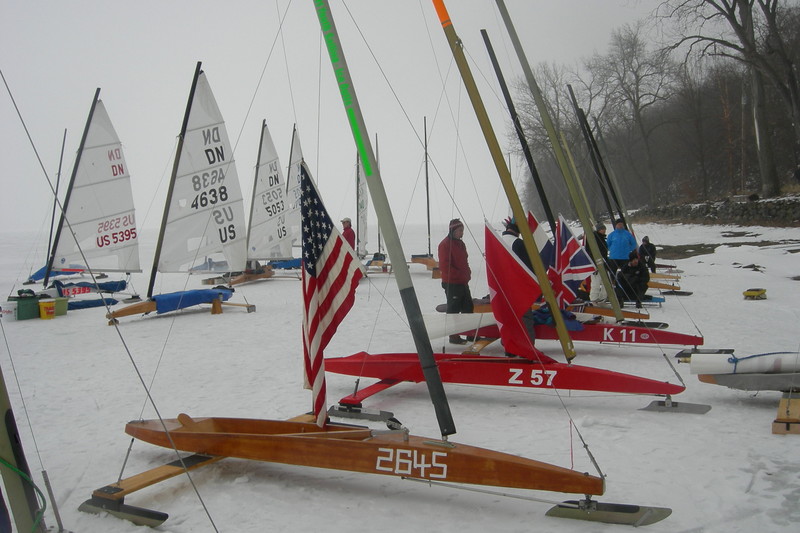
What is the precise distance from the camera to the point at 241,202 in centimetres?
1198

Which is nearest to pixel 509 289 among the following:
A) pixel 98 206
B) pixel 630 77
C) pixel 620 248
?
pixel 620 248

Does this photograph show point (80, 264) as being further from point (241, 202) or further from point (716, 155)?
point (716, 155)

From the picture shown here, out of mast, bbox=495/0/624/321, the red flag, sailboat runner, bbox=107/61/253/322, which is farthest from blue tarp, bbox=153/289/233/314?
the red flag

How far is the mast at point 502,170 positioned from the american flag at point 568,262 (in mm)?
1616

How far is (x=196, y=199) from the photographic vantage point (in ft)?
36.0

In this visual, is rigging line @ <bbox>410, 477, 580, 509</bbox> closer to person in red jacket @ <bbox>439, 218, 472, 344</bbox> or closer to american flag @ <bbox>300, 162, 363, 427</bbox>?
american flag @ <bbox>300, 162, 363, 427</bbox>

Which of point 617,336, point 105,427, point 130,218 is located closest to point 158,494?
point 105,427

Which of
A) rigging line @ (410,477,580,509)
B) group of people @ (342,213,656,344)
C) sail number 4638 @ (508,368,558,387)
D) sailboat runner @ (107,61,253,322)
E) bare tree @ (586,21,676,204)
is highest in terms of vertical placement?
bare tree @ (586,21,676,204)

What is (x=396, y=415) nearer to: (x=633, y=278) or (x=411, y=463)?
(x=411, y=463)

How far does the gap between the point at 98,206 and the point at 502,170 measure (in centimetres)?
924

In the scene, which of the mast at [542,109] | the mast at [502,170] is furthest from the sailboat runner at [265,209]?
the mast at [502,170]

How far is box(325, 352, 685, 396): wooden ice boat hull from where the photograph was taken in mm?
4738

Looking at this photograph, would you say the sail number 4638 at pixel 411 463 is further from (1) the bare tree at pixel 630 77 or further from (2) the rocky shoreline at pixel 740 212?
(1) the bare tree at pixel 630 77

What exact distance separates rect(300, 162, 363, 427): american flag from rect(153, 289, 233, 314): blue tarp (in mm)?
7010
